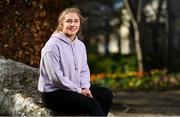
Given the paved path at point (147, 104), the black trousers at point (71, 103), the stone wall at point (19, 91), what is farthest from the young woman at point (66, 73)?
the paved path at point (147, 104)

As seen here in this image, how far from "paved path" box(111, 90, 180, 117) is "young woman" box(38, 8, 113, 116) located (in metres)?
3.91

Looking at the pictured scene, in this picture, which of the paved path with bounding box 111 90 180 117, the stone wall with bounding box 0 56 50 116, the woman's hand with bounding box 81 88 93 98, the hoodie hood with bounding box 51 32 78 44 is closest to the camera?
the hoodie hood with bounding box 51 32 78 44

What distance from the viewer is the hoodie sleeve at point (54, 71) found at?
17.0 feet

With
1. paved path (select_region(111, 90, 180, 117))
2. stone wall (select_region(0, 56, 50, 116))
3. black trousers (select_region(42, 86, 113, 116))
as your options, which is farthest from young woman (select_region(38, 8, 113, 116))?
paved path (select_region(111, 90, 180, 117))

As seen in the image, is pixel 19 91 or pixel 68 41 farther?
pixel 19 91

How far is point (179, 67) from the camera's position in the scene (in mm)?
22922

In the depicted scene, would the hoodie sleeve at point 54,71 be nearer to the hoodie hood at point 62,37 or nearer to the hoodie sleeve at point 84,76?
the hoodie hood at point 62,37

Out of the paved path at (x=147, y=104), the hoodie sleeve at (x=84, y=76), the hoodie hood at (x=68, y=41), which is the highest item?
the hoodie hood at (x=68, y=41)

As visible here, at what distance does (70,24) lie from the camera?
5418 mm

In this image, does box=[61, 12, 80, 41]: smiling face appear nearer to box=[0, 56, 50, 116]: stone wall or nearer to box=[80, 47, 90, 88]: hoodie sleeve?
box=[80, 47, 90, 88]: hoodie sleeve

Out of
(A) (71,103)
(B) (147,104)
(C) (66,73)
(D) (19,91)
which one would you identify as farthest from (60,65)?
(B) (147,104)

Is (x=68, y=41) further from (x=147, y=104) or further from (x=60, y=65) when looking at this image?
(x=147, y=104)

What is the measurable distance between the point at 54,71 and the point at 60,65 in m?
0.13

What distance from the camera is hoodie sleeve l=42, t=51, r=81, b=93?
5195mm
